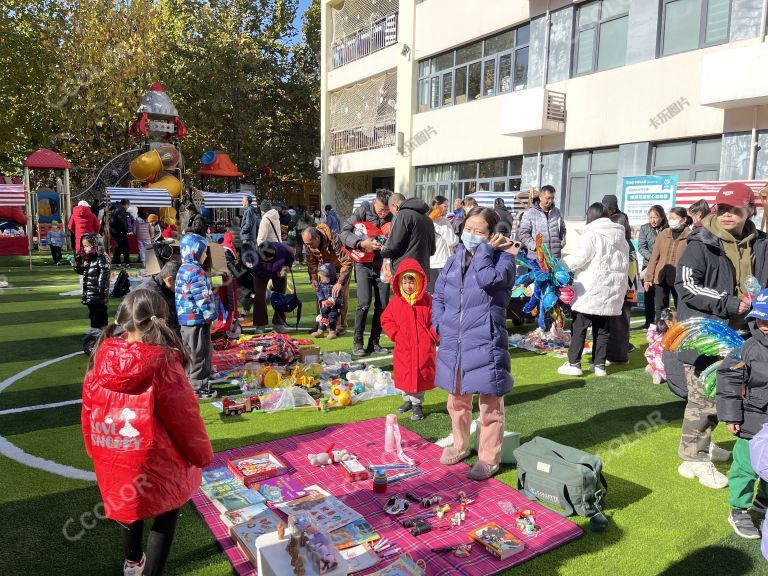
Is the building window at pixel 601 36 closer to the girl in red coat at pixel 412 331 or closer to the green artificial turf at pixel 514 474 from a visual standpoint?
the green artificial turf at pixel 514 474

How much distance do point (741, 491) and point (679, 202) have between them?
8.80 meters

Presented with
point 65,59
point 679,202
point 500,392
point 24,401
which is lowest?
point 24,401

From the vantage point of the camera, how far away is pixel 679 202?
11.0m

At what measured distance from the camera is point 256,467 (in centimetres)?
432

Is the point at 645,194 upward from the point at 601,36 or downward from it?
downward

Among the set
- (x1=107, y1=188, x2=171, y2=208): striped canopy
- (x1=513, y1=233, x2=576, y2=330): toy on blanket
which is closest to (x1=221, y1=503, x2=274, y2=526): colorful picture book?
(x1=513, y1=233, x2=576, y2=330): toy on blanket

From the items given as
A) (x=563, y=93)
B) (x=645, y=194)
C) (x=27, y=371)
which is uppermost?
(x=563, y=93)

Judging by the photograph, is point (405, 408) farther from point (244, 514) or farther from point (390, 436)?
point (244, 514)

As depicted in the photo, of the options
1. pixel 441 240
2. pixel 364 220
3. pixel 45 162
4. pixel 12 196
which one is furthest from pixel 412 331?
pixel 45 162

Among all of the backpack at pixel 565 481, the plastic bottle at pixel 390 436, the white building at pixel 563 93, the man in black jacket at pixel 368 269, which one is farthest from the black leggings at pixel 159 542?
the white building at pixel 563 93

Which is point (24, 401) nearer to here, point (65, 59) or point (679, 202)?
point (679, 202)

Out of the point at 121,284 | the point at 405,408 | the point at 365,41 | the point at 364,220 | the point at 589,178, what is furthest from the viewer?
the point at 365,41

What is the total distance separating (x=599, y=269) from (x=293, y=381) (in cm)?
383

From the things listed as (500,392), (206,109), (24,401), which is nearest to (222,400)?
(24,401)
